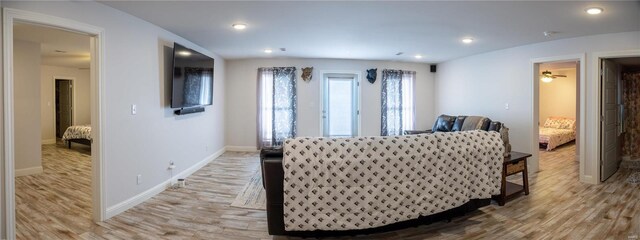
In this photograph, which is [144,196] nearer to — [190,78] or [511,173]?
[190,78]

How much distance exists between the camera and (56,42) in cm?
504

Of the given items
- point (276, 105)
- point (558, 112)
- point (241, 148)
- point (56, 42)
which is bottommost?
point (241, 148)

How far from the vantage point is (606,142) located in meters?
4.50

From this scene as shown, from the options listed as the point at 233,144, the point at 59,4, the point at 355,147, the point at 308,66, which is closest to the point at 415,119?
the point at 308,66

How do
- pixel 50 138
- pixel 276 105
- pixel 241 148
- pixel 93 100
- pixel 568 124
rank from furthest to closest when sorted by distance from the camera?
pixel 50 138, pixel 568 124, pixel 241 148, pixel 276 105, pixel 93 100

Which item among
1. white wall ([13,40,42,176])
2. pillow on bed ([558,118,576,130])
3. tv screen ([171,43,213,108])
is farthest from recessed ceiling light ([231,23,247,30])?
pillow on bed ([558,118,576,130])

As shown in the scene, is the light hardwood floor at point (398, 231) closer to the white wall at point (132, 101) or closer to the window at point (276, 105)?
the white wall at point (132, 101)

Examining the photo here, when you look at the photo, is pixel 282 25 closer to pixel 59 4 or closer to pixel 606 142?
pixel 59 4

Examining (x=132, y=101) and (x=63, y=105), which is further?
(x=63, y=105)

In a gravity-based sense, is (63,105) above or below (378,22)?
below

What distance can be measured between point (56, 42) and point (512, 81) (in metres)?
7.39

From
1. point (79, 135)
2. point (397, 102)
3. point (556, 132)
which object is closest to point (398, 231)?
point (397, 102)

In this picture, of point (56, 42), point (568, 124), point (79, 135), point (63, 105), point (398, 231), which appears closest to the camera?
point (398, 231)

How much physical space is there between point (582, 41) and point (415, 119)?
11.6 feet
